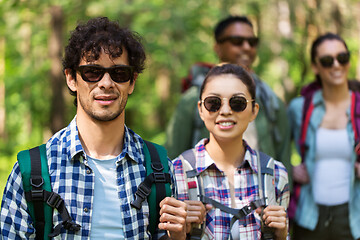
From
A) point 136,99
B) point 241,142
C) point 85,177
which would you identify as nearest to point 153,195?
point 85,177

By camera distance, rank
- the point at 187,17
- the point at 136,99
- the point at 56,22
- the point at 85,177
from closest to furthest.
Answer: the point at 85,177 < the point at 187,17 < the point at 56,22 < the point at 136,99

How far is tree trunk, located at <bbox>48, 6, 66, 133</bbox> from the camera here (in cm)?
1153

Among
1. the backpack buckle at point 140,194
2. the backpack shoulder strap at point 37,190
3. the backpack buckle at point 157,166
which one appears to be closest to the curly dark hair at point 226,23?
the backpack buckle at point 157,166

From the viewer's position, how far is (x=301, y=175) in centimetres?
427

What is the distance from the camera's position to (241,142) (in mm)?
3004

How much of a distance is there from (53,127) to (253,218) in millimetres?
10003

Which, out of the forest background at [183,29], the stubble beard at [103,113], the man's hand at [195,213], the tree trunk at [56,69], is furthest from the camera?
the tree trunk at [56,69]

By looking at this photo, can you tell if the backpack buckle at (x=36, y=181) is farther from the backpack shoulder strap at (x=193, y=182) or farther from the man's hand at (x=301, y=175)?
the man's hand at (x=301, y=175)

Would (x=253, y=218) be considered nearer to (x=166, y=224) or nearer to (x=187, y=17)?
(x=166, y=224)

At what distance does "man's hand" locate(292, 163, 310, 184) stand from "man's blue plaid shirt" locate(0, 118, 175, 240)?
88.6 inches

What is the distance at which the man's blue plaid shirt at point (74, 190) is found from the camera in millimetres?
2189

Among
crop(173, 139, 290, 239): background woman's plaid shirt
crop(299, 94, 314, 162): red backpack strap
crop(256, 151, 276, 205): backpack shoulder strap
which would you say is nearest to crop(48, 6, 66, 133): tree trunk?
crop(299, 94, 314, 162): red backpack strap

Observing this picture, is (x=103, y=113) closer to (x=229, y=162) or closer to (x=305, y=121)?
(x=229, y=162)

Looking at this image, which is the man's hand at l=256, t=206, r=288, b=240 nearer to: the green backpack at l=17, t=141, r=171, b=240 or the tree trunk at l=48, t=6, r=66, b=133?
the green backpack at l=17, t=141, r=171, b=240
